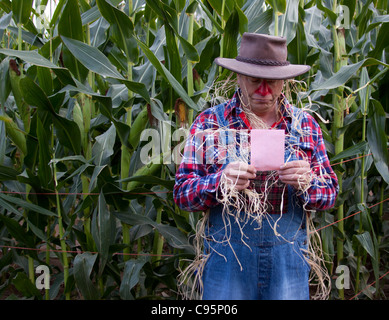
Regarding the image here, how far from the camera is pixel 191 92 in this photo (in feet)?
7.10

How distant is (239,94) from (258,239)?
1.64 feet

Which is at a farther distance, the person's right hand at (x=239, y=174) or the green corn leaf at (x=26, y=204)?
the green corn leaf at (x=26, y=204)

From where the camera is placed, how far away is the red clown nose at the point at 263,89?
141cm

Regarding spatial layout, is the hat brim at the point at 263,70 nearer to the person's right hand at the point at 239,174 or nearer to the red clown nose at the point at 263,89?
the red clown nose at the point at 263,89

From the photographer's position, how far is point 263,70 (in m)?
1.39

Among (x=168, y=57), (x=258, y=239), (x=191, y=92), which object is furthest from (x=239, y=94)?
(x=168, y=57)

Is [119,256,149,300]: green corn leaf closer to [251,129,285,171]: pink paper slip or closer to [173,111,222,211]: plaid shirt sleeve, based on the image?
[173,111,222,211]: plaid shirt sleeve

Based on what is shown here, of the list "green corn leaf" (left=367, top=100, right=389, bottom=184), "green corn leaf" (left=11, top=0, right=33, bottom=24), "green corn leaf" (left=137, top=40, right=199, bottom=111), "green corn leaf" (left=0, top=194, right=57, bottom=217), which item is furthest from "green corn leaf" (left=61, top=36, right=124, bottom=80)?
"green corn leaf" (left=367, top=100, right=389, bottom=184)

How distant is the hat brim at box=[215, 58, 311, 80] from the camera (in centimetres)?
137

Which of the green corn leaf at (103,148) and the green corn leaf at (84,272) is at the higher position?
the green corn leaf at (103,148)

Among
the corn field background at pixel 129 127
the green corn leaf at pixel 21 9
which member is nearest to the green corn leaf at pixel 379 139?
the corn field background at pixel 129 127

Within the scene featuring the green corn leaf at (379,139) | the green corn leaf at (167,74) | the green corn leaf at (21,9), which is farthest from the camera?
the green corn leaf at (21,9)
